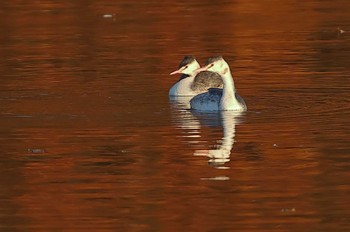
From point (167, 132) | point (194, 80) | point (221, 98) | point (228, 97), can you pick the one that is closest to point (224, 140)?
point (167, 132)

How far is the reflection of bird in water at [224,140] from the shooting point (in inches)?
559

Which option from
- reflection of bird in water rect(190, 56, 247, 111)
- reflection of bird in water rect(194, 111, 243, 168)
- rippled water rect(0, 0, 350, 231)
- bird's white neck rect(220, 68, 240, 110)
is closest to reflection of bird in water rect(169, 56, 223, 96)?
rippled water rect(0, 0, 350, 231)

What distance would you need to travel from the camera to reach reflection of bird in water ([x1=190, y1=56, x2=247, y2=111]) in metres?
18.1

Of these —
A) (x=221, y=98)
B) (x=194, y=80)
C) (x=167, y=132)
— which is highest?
(x=167, y=132)

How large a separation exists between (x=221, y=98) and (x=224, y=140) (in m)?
3.10

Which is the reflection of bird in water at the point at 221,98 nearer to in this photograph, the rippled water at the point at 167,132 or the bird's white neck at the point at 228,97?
the bird's white neck at the point at 228,97

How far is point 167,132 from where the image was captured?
52.7 ft

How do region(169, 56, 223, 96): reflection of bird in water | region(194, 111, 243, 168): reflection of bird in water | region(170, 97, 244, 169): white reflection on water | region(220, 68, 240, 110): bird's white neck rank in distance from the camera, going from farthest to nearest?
region(169, 56, 223, 96): reflection of bird in water → region(220, 68, 240, 110): bird's white neck → region(170, 97, 244, 169): white reflection on water → region(194, 111, 243, 168): reflection of bird in water

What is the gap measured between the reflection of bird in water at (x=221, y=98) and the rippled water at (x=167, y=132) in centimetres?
17

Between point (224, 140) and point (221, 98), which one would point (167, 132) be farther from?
point (221, 98)

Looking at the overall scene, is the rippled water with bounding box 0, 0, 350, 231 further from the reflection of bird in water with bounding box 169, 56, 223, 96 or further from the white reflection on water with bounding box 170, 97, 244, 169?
the reflection of bird in water with bounding box 169, 56, 223, 96

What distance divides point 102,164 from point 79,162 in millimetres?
243

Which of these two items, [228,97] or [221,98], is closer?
[228,97]

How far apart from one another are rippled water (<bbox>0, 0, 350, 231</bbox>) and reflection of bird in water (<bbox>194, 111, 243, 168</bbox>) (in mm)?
20
